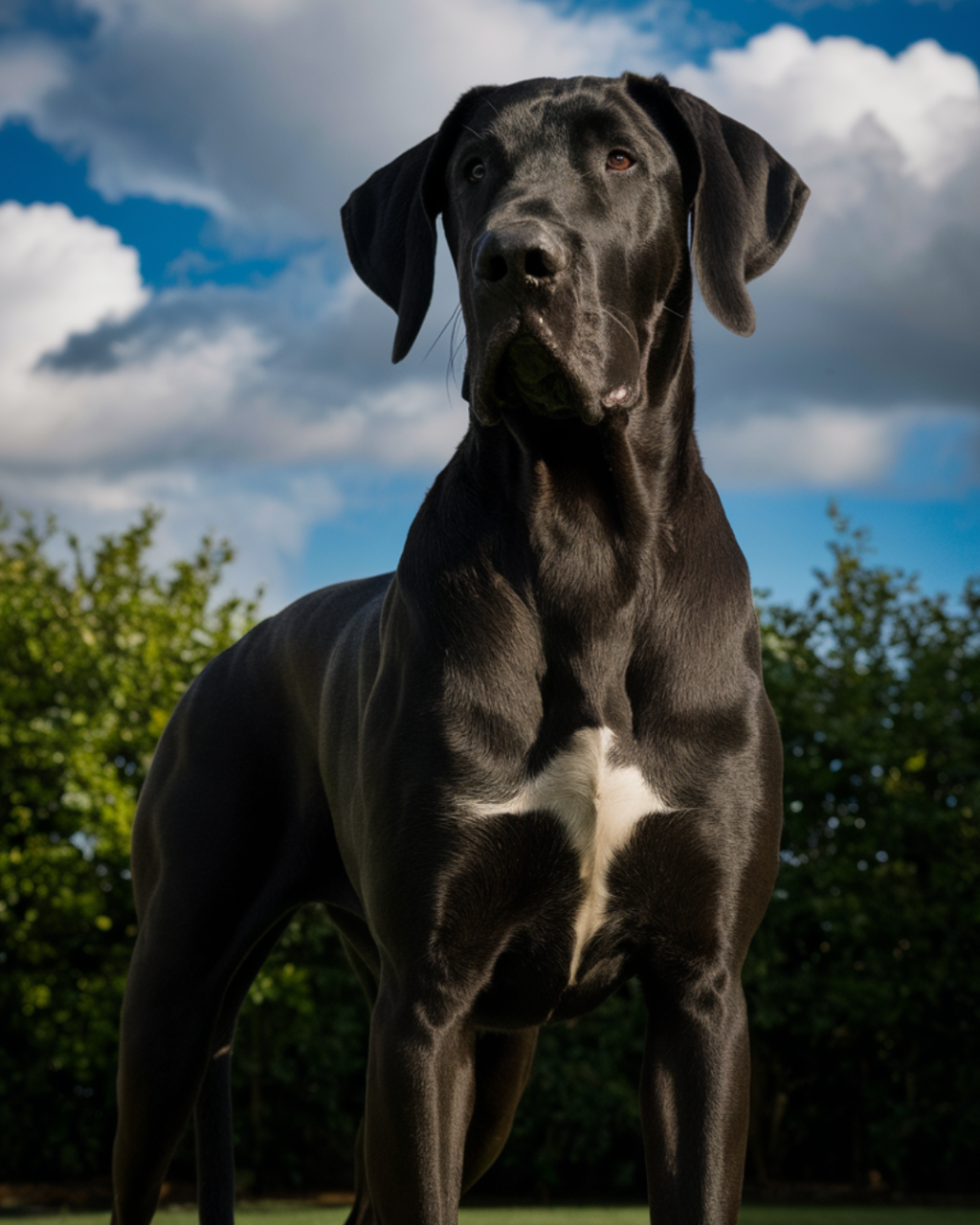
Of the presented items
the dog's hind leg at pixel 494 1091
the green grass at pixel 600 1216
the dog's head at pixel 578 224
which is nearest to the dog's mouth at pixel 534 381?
the dog's head at pixel 578 224

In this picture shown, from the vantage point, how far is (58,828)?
11008mm

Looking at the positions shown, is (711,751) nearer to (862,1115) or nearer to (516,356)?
(516,356)

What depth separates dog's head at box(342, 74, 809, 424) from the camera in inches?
92.1

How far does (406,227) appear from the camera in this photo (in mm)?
3010

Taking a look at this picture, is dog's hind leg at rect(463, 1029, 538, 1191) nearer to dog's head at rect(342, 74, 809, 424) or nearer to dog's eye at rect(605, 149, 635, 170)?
dog's head at rect(342, 74, 809, 424)

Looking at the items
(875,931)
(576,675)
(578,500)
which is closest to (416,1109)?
(576,675)

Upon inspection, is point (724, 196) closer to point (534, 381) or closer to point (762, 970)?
point (534, 381)

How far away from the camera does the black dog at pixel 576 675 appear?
2.45m

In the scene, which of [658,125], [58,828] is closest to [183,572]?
[58,828]

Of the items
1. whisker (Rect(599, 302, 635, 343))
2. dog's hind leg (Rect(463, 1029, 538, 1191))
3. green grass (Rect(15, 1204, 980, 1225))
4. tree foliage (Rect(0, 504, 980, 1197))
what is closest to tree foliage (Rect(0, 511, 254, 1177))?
tree foliage (Rect(0, 504, 980, 1197))

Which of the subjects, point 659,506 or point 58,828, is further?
point 58,828

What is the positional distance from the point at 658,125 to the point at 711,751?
1332 mm

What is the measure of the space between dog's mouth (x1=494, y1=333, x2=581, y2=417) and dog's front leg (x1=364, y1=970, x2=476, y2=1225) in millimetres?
1151

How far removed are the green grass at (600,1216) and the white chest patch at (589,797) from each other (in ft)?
18.8
